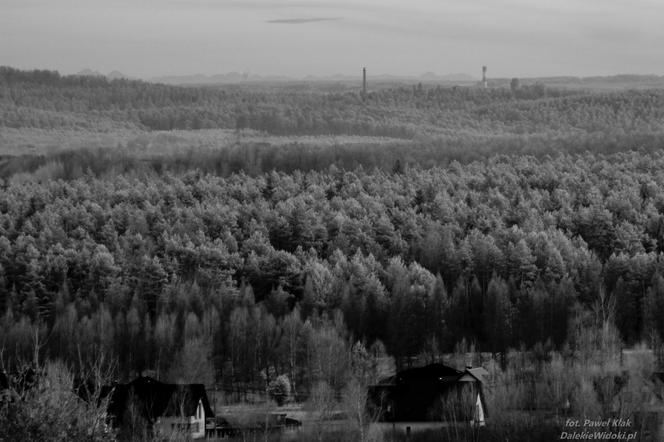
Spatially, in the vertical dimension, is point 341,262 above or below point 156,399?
below

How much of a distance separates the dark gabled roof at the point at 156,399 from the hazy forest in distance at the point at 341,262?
3.81 ft

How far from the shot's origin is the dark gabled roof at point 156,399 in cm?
3625

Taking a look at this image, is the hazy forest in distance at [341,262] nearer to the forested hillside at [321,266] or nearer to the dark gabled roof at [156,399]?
the forested hillside at [321,266]

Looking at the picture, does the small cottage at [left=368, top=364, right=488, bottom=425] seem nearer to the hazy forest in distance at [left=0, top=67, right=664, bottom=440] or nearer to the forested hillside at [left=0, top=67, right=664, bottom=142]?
the hazy forest in distance at [left=0, top=67, right=664, bottom=440]

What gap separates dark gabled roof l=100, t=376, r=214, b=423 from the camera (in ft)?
119

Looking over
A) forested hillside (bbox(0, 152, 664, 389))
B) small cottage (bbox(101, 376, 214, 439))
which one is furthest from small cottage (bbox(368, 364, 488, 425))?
small cottage (bbox(101, 376, 214, 439))

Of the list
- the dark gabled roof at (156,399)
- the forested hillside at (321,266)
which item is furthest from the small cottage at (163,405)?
the forested hillside at (321,266)

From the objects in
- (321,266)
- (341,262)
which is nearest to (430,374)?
(321,266)

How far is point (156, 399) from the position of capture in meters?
37.2

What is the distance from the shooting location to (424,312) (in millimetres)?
50375

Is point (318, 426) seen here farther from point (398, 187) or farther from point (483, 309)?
point (398, 187)

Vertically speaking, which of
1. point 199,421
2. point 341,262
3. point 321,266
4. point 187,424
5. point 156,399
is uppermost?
point 156,399

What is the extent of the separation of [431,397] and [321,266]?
1919cm

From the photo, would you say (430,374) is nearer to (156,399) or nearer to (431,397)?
(431,397)
